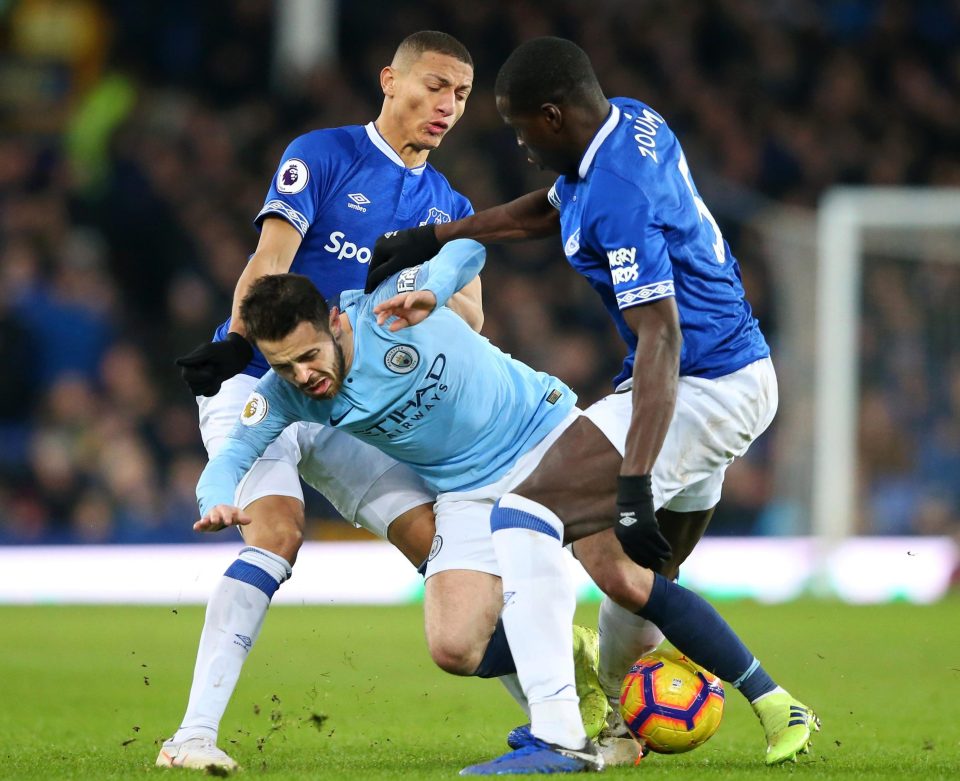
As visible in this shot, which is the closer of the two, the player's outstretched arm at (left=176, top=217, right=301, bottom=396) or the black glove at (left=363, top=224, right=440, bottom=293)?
the player's outstretched arm at (left=176, top=217, right=301, bottom=396)

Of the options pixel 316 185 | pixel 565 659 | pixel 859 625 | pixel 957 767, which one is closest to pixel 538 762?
pixel 565 659

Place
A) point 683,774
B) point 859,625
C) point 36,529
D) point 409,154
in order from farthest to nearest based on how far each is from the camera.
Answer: point 36,529 < point 859,625 < point 409,154 < point 683,774

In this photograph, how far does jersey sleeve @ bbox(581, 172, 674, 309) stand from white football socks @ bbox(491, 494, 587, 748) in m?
0.69

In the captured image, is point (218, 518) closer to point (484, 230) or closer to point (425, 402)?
point (425, 402)

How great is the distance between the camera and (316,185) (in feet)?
18.9

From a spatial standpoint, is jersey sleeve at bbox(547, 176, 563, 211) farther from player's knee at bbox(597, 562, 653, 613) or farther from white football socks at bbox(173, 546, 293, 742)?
white football socks at bbox(173, 546, 293, 742)

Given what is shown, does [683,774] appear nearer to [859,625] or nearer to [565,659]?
[565,659]

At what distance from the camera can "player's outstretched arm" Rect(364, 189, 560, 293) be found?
5453 millimetres

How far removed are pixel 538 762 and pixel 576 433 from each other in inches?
38.5

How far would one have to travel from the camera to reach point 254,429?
16.9 ft

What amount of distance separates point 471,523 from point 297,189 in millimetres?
1324

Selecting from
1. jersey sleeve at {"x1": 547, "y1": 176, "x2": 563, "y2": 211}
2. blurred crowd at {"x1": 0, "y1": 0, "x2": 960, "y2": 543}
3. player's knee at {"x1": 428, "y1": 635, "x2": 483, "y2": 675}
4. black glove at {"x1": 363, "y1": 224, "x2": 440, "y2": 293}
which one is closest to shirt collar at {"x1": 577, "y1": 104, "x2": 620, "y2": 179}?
jersey sleeve at {"x1": 547, "y1": 176, "x2": 563, "y2": 211}

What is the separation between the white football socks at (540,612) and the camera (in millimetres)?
4578

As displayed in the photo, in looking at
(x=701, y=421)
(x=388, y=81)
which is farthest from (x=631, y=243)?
(x=388, y=81)
